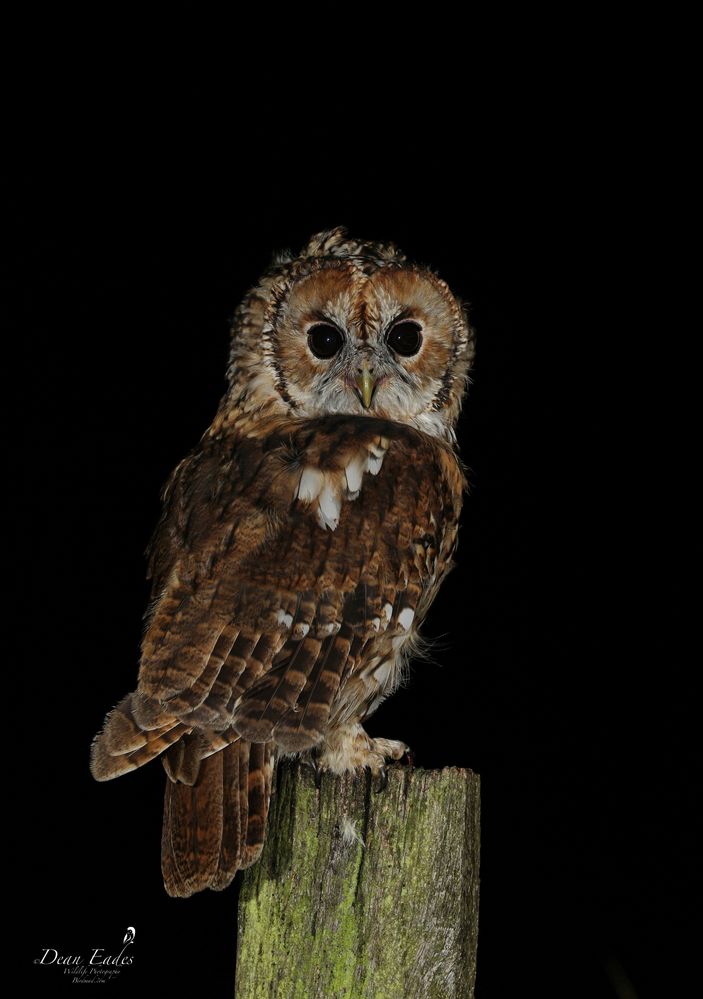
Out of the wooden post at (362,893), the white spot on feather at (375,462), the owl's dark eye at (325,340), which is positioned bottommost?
the wooden post at (362,893)

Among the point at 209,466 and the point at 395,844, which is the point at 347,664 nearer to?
the point at 395,844

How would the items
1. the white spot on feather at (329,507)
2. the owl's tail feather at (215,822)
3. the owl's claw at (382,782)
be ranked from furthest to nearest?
the white spot on feather at (329,507) → the owl's claw at (382,782) → the owl's tail feather at (215,822)

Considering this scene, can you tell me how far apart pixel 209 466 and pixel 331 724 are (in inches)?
24.4

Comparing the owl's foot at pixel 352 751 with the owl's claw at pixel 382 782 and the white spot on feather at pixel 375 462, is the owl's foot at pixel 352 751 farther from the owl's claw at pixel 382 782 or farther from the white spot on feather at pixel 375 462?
the white spot on feather at pixel 375 462

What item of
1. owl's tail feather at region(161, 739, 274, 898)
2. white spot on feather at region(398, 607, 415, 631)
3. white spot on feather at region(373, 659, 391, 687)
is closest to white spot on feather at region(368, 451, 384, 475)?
white spot on feather at region(398, 607, 415, 631)

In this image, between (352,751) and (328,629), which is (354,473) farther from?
(352,751)

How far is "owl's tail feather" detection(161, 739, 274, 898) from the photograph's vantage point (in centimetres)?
215

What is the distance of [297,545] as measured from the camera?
93.7 inches

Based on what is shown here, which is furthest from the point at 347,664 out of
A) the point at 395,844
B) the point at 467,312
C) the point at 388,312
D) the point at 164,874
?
the point at 467,312

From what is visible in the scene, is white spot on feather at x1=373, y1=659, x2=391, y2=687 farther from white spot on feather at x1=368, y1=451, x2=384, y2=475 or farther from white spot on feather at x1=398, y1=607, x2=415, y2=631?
white spot on feather at x1=368, y1=451, x2=384, y2=475

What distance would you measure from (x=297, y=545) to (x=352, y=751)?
46 centimetres

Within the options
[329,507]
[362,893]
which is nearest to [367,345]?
[329,507]

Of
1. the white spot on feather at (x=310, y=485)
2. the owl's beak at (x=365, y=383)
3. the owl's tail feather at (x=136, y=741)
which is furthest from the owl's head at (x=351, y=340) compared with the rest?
the owl's tail feather at (x=136, y=741)

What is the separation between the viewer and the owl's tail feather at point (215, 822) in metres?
2.15
